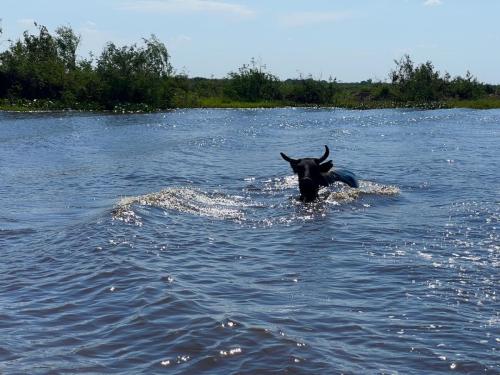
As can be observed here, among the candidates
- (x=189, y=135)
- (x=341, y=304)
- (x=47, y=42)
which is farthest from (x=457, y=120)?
(x=47, y=42)

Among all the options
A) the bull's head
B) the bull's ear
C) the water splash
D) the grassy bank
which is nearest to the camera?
the water splash

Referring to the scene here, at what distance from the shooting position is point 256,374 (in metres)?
5.58

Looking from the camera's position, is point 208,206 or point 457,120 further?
point 457,120

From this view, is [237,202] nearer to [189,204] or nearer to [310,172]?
[189,204]

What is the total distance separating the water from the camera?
19.7 feet

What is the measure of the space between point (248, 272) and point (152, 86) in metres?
48.8

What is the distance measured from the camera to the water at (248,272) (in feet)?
19.7

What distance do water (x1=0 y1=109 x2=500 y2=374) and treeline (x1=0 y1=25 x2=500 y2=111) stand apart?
3614 centimetres

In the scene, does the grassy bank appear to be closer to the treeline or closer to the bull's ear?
the treeline

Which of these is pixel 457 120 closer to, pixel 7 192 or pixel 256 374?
pixel 7 192

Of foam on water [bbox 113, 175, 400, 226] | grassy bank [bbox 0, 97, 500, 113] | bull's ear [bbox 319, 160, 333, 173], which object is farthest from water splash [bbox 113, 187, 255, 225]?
grassy bank [bbox 0, 97, 500, 113]

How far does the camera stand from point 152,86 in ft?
184

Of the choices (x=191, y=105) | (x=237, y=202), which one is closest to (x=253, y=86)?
(x=191, y=105)

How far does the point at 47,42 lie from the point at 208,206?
56980 mm
